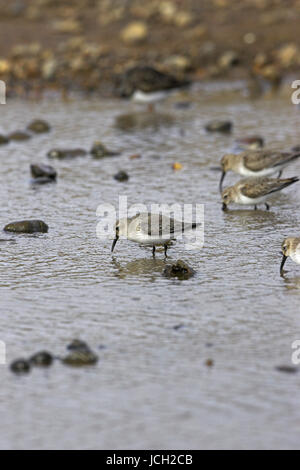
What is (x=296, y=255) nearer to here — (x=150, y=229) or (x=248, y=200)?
(x=150, y=229)

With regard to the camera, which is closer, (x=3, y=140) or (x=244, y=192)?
(x=244, y=192)

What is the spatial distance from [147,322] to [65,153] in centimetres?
797

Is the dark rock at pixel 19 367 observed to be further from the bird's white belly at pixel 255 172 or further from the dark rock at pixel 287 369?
the bird's white belly at pixel 255 172

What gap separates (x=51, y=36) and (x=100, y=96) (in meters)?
4.26

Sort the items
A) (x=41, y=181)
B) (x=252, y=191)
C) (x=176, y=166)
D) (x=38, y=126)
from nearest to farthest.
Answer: (x=252, y=191)
(x=41, y=181)
(x=176, y=166)
(x=38, y=126)

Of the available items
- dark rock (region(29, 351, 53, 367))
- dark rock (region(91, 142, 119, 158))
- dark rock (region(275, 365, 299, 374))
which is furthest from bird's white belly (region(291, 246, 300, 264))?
dark rock (region(91, 142, 119, 158))

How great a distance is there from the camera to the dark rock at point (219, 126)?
17.2 metres

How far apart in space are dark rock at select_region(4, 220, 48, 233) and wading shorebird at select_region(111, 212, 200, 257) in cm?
142

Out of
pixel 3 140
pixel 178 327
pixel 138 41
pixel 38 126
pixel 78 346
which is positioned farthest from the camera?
pixel 138 41

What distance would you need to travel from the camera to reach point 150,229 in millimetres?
9734

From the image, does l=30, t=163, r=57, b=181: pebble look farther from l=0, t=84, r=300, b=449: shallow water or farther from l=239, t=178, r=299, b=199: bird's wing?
l=239, t=178, r=299, b=199: bird's wing

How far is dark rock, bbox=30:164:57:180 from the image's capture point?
13828 mm

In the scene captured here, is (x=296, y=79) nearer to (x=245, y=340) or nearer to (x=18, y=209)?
(x=18, y=209)

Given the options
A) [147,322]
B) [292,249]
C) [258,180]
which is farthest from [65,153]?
[147,322]
